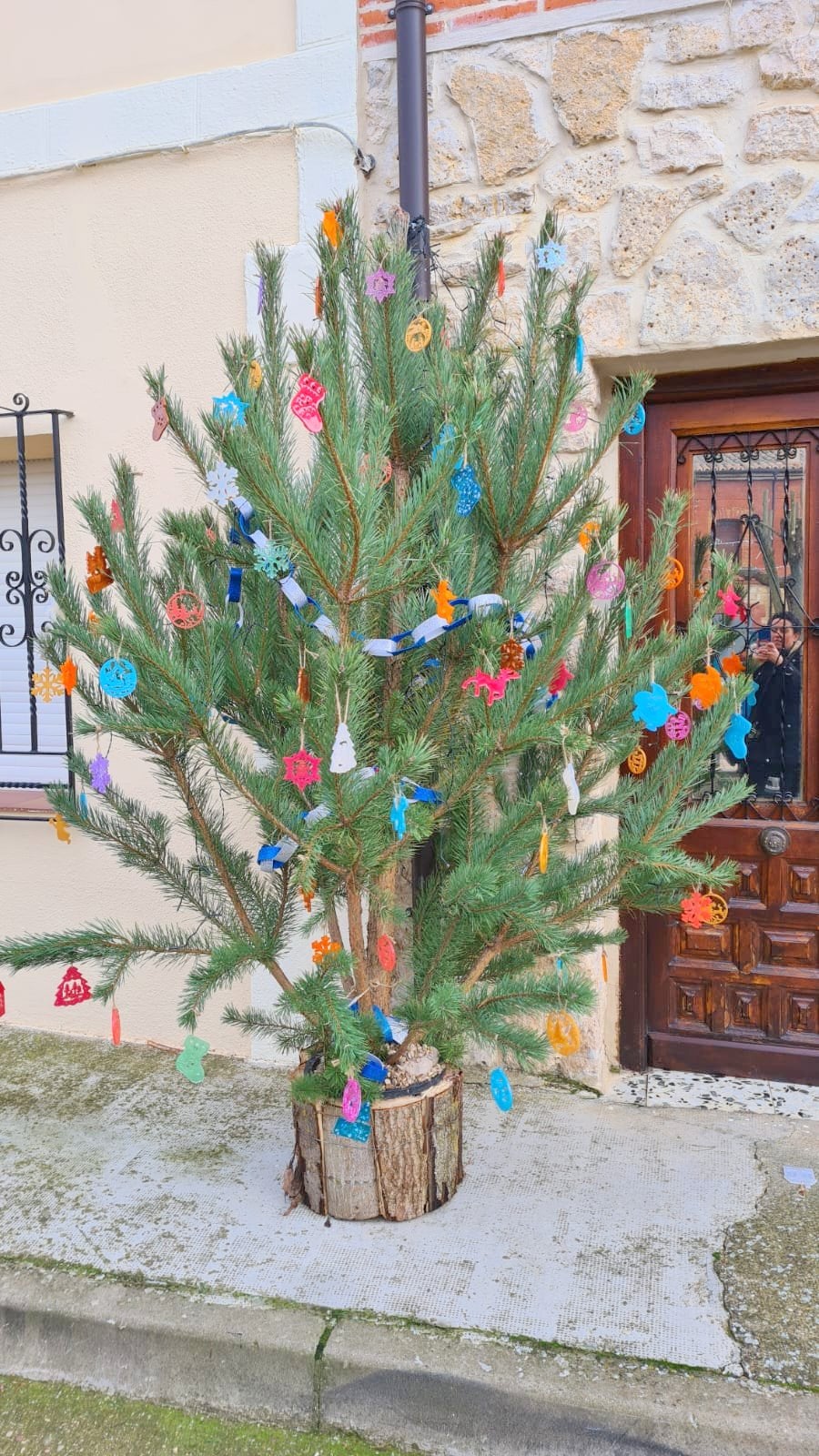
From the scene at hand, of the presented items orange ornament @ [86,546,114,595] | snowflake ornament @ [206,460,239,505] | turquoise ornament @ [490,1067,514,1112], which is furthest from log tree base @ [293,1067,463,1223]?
snowflake ornament @ [206,460,239,505]

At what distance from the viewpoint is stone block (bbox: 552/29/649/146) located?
9.39 ft

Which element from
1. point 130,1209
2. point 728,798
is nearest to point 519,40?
point 728,798

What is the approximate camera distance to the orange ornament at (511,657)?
204cm

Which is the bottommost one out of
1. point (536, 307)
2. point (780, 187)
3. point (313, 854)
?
point (313, 854)

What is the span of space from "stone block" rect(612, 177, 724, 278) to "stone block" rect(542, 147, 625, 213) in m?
0.06

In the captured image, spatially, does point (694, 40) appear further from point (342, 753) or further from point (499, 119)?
point (342, 753)

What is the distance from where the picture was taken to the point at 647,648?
2.15 meters

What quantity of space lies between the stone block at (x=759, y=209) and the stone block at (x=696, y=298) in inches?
2.0

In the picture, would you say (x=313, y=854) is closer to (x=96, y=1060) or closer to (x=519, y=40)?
(x=96, y=1060)

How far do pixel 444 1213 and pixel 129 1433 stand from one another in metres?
0.81

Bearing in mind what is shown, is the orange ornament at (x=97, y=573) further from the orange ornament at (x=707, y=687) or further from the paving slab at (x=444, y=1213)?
the paving slab at (x=444, y=1213)

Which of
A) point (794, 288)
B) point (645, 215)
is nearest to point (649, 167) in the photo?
point (645, 215)

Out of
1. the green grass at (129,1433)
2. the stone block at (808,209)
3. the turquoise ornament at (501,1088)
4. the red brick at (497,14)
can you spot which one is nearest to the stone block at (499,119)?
the red brick at (497,14)

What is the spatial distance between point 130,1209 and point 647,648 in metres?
1.83
